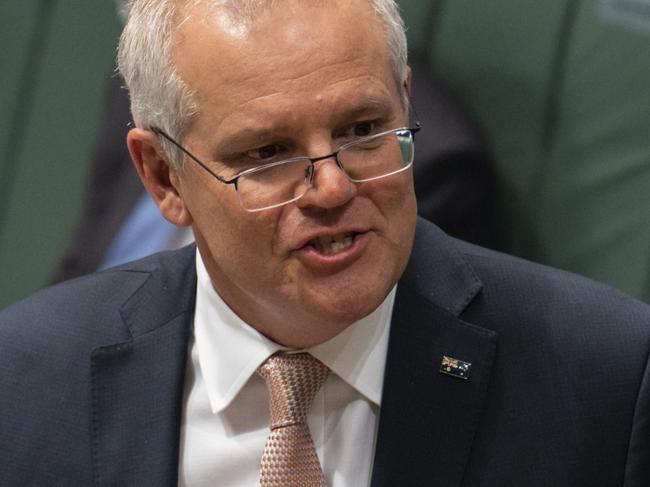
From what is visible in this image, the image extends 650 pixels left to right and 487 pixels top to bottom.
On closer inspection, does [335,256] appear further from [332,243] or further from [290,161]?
[290,161]

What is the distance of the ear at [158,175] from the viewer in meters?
1.53

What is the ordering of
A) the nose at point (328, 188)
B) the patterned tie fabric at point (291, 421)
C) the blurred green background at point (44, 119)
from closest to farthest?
the nose at point (328, 188) < the patterned tie fabric at point (291, 421) < the blurred green background at point (44, 119)

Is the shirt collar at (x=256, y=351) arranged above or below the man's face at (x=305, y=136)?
below

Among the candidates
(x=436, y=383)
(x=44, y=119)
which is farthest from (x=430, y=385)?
(x=44, y=119)

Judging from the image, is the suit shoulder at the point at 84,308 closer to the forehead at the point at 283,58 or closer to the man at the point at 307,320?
the man at the point at 307,320

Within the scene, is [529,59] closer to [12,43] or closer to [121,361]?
[121,361]

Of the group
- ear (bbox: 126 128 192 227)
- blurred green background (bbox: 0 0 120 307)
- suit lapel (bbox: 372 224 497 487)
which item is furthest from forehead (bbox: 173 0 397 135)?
blurred green background (bbox: 0 0 120 307)

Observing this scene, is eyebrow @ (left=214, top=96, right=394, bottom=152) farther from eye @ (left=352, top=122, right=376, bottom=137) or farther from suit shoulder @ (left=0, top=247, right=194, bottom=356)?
A: suit shoulder @ (left=0, top=247, right=194, bottom=356)

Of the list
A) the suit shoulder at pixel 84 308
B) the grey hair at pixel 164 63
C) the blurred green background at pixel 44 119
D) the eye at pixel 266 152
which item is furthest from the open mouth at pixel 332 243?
the blurred green background at pixel 44 119

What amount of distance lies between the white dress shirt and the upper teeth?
0.19m

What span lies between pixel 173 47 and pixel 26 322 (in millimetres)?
499

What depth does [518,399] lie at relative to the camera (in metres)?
1.50

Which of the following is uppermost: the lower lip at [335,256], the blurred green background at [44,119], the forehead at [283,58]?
the forehead at [283,58]

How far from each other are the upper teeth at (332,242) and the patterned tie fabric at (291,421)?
21 cm
